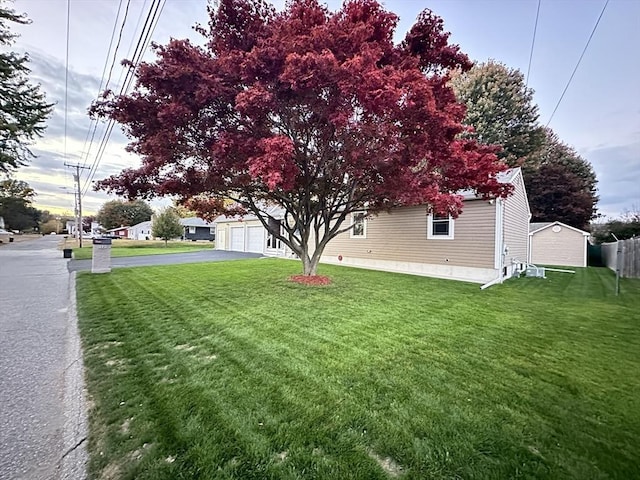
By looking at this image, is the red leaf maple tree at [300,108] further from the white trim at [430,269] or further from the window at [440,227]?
the white trim at [430,269]

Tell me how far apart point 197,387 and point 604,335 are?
232 inches

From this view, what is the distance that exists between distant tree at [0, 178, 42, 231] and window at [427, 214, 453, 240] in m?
46.6

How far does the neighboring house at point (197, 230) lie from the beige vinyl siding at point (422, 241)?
38.3 metres

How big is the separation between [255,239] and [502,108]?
20.4m

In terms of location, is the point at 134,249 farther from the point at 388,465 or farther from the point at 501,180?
the point at 388,465

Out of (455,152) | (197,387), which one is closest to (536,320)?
(455,152)

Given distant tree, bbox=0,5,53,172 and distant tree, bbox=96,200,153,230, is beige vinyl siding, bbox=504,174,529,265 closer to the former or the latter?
distant tree, bbox=0,5,53,172

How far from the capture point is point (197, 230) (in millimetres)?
49938

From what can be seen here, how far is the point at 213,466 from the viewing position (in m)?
1.95

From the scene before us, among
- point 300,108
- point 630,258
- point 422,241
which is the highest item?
point 300,108

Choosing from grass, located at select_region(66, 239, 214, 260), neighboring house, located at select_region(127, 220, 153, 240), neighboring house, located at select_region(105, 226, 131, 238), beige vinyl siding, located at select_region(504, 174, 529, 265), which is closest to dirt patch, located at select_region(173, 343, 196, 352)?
beige vinyl siding, located at select_region(504, 174, 529, 265)

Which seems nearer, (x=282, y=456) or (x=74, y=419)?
(x=282, y=456)

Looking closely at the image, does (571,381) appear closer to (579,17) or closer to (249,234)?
(579,17)

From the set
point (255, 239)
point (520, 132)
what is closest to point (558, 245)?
point (520, 132)
